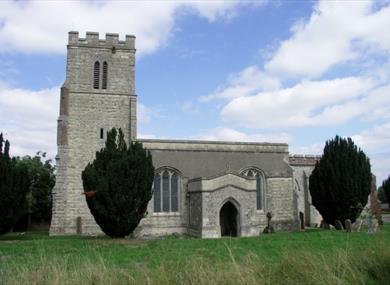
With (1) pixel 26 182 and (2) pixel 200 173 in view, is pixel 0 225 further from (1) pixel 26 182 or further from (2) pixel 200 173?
(2) pixel 200 173

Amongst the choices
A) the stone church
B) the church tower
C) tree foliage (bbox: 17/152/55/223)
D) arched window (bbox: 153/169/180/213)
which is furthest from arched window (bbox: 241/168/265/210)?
tree foliage (bbox: 17/152/55/223)

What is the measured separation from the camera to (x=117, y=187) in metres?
18.5

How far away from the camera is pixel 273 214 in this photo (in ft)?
90.0

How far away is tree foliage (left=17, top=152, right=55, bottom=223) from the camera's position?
3559cm

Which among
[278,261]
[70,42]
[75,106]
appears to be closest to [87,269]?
[278,261]

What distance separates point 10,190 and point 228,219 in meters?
12.8

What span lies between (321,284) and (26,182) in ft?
58.1

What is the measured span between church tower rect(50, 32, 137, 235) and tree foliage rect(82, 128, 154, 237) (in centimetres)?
648

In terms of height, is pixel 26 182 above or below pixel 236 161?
below

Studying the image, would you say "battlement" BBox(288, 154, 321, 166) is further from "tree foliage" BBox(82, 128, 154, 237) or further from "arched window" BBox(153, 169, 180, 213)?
"tree foliage" BBox(82, 128, 154, 237)

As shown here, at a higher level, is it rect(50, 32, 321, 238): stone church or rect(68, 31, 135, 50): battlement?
rect(68, 31, 135, 50): battlement

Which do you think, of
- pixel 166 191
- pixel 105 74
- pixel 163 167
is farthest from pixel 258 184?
pixel 105 74

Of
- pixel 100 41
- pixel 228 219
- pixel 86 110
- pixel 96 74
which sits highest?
pixel 100 41

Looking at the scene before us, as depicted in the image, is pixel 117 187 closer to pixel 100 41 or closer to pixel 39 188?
pixel 100 41
